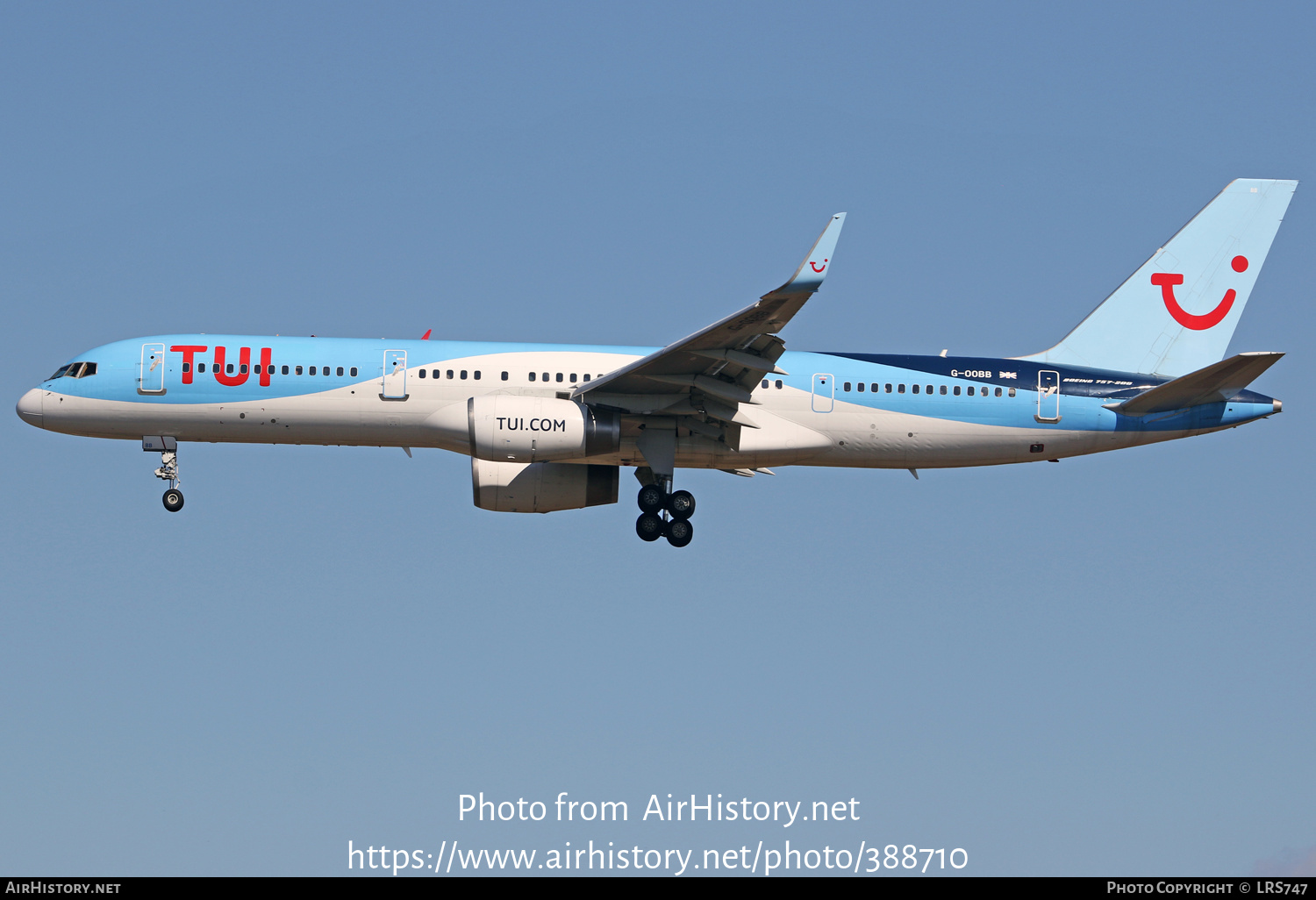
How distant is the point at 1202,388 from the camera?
34.4 m

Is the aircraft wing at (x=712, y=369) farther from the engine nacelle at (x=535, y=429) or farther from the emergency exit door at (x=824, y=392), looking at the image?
the emergency exit door at (x=824, y=392)

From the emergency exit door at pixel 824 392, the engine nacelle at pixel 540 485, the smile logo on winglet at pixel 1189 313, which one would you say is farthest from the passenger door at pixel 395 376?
the smile logo on winglet at pixel 1189 313

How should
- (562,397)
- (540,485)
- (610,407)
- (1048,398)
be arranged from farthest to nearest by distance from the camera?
(540,485)
(1048,398)
(562,397)
(610,407)

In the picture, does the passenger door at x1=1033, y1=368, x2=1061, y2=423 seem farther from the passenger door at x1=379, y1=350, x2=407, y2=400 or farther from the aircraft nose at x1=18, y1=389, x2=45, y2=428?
the aircraft nose at x1=18, y1=389, x2=45, y2=428

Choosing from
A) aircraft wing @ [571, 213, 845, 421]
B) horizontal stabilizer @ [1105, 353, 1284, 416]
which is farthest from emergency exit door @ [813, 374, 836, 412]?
horizontal stabilizer @ [1105, 353, 1284, 416]

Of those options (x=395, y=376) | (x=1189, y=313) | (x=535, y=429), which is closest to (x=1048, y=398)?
(x=1189, y=313)

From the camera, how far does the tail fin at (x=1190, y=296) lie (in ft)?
122

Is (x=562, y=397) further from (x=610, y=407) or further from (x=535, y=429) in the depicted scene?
(x=535, y=429)

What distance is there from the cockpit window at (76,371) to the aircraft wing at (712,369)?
10985 millimetres

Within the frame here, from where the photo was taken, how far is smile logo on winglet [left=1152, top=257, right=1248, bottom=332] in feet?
124

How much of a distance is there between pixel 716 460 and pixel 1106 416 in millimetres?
8986

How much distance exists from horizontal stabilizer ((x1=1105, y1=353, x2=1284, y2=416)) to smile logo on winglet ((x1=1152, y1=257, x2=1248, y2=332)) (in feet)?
9.81

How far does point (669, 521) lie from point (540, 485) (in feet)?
11.4

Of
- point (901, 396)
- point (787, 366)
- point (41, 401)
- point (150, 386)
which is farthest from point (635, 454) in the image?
point (41, 401)
